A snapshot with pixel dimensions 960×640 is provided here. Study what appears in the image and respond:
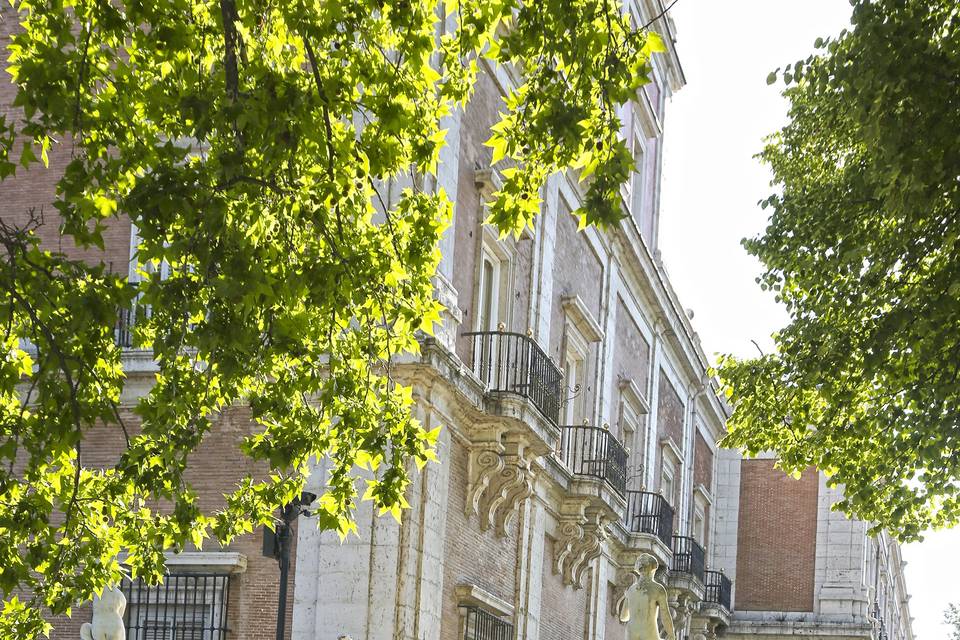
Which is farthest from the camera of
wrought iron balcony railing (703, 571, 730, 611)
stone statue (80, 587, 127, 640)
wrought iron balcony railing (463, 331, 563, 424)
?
wrought iron balcony railing (703, 571, 730, 611)

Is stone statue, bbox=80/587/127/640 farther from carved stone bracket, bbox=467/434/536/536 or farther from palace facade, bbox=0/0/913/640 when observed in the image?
carved stone bracket, bbox=467/434/536/536

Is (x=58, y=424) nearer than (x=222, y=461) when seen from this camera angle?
Yes

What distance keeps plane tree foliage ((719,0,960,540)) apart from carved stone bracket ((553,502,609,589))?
547cm

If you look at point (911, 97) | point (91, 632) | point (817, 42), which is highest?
point (817, 42)

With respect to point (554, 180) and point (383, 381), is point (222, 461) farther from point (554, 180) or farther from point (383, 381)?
point (554, 180)

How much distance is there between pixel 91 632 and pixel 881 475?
8252mm

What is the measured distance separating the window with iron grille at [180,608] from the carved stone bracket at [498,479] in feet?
11.8

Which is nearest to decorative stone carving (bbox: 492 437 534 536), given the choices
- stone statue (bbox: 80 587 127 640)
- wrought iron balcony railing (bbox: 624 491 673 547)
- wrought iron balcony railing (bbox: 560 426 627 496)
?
wrought iron balcony railing (bbox: 560 426 627 496)

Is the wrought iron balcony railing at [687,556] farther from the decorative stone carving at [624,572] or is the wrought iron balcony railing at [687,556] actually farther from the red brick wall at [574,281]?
the red brick wall at [574,281]

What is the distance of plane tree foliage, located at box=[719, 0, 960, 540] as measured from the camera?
44.4ft

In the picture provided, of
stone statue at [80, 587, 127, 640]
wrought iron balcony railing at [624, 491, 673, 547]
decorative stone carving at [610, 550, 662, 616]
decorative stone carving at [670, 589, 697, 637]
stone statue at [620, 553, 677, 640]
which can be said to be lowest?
stone statue at [80, 587, 127, 640]

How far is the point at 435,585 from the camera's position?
17.9 metres

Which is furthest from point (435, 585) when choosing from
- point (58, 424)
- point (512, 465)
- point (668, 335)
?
point (668, 335)

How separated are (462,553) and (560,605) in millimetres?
5338
